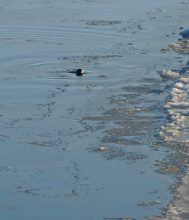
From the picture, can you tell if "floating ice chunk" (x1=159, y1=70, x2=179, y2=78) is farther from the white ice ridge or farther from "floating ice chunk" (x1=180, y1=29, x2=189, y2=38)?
"floating ice chunk" (x1=180, y1=29, x2=189, y2=38)

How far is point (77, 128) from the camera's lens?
18.5 feet

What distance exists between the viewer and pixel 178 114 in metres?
6.05

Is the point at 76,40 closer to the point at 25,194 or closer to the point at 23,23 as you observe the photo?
the point at 23,23

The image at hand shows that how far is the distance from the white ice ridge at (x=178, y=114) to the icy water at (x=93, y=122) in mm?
17

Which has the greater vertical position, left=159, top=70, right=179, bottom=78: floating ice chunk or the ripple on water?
the ripple on water

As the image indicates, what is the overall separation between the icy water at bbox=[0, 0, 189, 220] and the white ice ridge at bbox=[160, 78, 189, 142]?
17 mm

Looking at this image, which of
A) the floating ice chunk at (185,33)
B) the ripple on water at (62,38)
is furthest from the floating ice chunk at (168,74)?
the floating ice chunk at (185,33)

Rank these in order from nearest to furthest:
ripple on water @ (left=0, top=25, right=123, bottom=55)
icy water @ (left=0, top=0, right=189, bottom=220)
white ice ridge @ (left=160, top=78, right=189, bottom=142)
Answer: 1. icy water @ (left=0, top=0, right=189, bottom=220)
2. white ice ridge @ (left=160, top=78, right=189, bottom=142)
3. ripple on water @ (left=0, top=25, right=123, bottom=55)

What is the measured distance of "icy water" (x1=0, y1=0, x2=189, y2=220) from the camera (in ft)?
13.5

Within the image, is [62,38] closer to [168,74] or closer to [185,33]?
[185,33]

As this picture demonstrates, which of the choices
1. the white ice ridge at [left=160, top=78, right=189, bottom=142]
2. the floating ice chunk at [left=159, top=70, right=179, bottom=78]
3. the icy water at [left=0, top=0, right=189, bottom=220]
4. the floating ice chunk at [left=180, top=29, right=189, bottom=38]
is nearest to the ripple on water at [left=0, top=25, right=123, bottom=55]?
the icy water at [left=0, top=0, right=189, bottom=220]

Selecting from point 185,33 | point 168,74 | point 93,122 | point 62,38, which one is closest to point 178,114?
point 93,122

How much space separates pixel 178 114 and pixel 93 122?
1.27m

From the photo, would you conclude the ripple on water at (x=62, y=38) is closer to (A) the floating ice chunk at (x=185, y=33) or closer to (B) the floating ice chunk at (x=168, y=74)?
(A) the floating ice chunk at (x=185, y=33)
